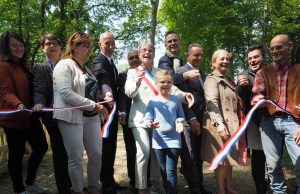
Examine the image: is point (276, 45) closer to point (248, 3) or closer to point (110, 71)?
point (110, 71)

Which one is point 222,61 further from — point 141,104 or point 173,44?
point 141,104

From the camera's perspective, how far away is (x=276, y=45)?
411 cm

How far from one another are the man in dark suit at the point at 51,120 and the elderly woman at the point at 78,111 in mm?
129

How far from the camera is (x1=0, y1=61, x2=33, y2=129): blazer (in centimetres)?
434

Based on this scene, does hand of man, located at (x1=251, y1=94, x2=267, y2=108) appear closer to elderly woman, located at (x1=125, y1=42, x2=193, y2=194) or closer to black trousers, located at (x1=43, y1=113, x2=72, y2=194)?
elderly woman, located at (x1=125, y1=42, x2=193, y2=194)

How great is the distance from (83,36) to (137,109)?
1239mm

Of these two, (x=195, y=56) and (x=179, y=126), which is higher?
(x=195, y=56)

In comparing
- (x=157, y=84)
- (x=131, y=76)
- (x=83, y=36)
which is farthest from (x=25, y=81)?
(x=157, y=84)

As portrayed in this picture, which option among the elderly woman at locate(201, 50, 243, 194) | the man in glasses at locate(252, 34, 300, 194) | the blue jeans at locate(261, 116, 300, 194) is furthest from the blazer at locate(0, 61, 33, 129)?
the blue jeans at locate(261, 116, 300, 194)

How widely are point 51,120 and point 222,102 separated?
2.35 m

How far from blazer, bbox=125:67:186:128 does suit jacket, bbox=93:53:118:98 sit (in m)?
0.30

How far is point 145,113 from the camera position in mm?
4469

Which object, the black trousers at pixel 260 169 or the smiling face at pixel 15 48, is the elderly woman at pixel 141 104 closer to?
the black trousers at pixel 260 169

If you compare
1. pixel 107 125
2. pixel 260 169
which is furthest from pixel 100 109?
pixel 260 169
